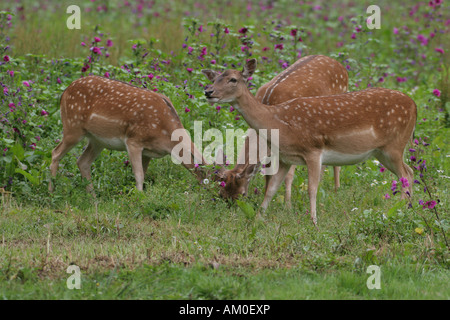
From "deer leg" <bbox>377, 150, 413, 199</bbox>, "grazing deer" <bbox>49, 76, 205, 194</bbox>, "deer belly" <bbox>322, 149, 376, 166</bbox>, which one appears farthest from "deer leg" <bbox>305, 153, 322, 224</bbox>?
"grazing deer" <bbox>49, 76, 205, 194</bbox>

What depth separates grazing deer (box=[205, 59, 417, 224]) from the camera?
25.8 feet

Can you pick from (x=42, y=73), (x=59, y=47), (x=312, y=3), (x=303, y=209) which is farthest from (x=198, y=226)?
(x=312, y=3)

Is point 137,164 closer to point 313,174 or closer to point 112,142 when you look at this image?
point 112,142

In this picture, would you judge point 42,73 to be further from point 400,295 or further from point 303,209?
point 400,295

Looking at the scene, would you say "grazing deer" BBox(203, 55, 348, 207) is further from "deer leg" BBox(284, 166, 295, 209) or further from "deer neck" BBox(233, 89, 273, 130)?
"deer neck" BBox(233, 89, 273, 130)

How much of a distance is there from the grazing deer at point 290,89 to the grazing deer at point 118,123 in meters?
0.44

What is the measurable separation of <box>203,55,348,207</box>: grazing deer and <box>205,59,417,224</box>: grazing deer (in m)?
0.33

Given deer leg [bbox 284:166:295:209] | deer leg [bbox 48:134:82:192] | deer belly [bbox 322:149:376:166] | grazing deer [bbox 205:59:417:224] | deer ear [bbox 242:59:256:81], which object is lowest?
deer leg [bbox 284:166:295:209]

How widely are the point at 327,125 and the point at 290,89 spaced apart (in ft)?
3.54

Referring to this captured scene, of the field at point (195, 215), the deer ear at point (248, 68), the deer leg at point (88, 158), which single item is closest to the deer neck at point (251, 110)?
the deer ear at point (248, 68)

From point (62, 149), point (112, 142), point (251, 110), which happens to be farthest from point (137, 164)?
point (251, 110)

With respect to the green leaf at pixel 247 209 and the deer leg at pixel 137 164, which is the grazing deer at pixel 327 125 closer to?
the green leaf at pixel 247 209

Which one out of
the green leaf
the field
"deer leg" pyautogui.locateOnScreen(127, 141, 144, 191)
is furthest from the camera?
"deer leg" pyautogui.locateOnScreen(127, 141, 144, 191)

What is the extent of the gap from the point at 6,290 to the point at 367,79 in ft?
25.7
